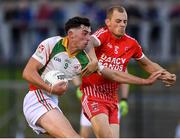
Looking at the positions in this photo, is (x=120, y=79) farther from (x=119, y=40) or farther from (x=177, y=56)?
(x=177, y=56)

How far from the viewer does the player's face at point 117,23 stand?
1091 cm

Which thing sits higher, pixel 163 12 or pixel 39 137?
pixel 163 12

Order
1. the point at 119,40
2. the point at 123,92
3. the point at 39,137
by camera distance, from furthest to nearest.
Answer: the point at 39,137, the point at 123,92, the point at 119,40

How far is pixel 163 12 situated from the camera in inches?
794

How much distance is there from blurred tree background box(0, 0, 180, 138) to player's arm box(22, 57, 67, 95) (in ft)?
26.6

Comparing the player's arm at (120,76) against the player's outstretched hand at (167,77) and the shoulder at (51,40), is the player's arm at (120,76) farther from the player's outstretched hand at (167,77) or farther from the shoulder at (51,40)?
the shoulder at (51,40)

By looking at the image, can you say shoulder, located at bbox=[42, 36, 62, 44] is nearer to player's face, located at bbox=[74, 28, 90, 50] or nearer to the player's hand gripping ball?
player's face, located at bbox=[74, 28, 90, 50]

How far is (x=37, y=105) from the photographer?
10016 mm

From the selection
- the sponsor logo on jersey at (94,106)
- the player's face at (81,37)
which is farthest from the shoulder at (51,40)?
the sponsor logo on jersey at (94,106)

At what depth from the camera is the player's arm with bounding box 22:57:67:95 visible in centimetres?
956

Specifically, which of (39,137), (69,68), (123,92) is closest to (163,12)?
(39,137)

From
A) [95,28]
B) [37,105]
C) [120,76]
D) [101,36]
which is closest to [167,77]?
[120,76]

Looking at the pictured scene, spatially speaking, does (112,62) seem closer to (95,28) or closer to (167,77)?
(167,77)

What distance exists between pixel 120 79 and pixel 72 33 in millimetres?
951
